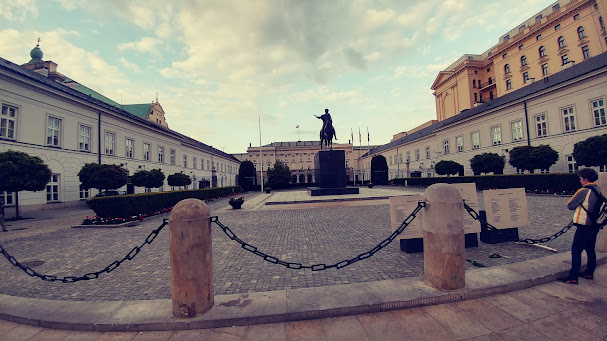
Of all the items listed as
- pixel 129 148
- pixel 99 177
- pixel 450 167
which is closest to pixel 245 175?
pixel 129 148

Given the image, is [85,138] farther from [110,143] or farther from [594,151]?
[594,151]

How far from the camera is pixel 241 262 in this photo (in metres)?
5.58

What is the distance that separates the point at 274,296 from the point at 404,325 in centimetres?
175

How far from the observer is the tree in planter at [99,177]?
59.6ft

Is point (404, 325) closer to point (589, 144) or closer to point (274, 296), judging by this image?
point (274, 296)

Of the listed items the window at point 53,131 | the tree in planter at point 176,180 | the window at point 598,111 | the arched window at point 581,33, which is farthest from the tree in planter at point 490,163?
the window at point 53,131

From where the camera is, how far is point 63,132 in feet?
64.1

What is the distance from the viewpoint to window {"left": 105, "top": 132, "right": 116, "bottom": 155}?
24.2 metres

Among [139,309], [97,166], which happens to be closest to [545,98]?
[139,309]

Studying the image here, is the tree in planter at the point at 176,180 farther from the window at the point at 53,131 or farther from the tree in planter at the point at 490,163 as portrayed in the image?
the tree in planter at the point at 490,163

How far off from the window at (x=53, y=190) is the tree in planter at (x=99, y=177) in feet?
7.15

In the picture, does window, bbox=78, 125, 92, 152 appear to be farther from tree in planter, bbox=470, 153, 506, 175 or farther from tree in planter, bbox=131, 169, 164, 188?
tree in planter, bbox=470, 153, 506, 175

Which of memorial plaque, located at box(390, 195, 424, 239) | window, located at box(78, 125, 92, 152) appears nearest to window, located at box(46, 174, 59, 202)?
window, located at box(78, 125, 92, 152)

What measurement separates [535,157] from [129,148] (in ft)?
129
